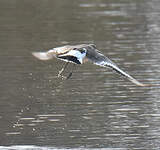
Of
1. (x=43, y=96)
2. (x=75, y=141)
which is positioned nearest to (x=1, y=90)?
(x=43, y=96)

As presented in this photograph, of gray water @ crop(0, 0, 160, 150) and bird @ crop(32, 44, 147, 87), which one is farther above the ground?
bird @ crop(32, 44, 147, 87)

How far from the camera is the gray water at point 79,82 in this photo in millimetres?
12031

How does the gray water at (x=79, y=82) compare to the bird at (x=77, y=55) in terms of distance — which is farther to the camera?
the gray water at (x=79, y=82)

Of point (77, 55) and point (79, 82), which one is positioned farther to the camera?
point (79, 82)

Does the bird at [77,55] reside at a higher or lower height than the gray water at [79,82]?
higher

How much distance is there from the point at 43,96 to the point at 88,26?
7246 mm

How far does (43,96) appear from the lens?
14.6 meters

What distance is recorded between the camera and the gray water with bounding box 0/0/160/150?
1203 cm

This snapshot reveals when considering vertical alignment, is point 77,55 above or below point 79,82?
above

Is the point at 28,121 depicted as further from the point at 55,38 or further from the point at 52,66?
the point at 55,38

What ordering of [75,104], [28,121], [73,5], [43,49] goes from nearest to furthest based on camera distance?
[28,121] < [75,104] < [43,49] < [73,5]

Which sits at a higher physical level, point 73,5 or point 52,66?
point 52,66

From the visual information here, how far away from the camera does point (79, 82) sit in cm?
1548

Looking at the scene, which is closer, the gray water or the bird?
the bird
